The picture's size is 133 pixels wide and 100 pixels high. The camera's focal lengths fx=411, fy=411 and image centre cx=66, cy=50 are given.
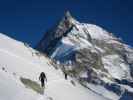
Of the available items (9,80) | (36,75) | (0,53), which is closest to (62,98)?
(36,75)

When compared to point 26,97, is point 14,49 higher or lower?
higher

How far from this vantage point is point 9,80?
38.5 m

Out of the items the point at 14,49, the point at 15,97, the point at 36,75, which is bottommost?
the point at 15,97

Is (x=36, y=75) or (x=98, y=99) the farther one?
(x=98, y=99)

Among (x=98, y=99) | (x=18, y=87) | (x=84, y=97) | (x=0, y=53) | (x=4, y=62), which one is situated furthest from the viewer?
(x=98, y=99)

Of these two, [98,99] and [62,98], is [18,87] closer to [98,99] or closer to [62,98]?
[62,98]

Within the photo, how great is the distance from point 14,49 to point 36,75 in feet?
45.0

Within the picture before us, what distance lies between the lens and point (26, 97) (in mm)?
35250

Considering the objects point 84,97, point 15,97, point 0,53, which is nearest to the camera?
point 15,97

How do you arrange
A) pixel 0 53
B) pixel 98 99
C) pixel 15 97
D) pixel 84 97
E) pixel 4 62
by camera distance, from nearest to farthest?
pixel 15 97 → pixel 4 62 → pixel 0 53 → pixel 84 97 → pixel 98 99

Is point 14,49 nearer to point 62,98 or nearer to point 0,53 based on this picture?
point 0,53

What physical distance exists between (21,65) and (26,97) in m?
24.1

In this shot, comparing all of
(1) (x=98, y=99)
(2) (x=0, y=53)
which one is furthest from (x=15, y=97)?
(1) (x=98, y=99)

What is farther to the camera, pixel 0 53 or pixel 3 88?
pixel 0 53
